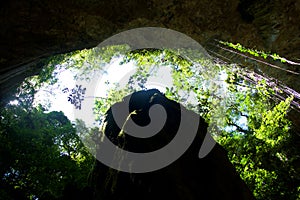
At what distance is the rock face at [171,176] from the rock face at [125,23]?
2.27m

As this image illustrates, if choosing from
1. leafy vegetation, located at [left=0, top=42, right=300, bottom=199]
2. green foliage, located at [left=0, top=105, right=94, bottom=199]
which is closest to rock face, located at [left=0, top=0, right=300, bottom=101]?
leafy vegetation, located at [left=0, top=42, right=300, bottom=199]

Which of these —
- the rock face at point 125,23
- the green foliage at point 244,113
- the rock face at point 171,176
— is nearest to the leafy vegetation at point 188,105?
the green foliage at point 244,113

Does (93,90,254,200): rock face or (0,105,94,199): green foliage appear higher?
(0,105,94,199): green foliage

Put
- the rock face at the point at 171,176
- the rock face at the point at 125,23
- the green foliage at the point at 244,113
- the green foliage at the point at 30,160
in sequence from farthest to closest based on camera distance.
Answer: the green foliage at the point at 30,160
the green foliage at the point at 244,113
the rock face at the point at 125,23
the rock face at the point at 171,176

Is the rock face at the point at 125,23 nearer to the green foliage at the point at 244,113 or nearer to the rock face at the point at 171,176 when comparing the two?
the green foliage at the point at 244,113

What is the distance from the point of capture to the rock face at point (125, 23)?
18.2 ft

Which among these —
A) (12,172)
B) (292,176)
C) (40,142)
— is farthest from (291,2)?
(12,172)

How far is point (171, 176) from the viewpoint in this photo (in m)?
4.07

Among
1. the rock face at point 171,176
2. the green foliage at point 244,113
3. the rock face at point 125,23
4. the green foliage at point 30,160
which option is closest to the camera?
the rock face at point 171,176

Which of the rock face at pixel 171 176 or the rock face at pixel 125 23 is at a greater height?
the rock face at pixel 125 23

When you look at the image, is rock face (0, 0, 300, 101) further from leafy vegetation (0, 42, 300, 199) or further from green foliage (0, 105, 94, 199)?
green foliage (0, 105, 94, 199)

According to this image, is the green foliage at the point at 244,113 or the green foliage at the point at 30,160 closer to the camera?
the green foliage at the point at 244,113

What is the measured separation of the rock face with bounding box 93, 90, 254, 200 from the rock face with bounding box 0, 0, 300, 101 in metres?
2.27

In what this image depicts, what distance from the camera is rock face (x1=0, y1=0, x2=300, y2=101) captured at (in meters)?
5.55
